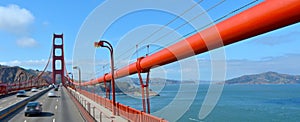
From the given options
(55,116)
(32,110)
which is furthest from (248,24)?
(32,110)

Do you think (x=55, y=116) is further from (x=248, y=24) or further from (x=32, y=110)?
(x=248, y=24)

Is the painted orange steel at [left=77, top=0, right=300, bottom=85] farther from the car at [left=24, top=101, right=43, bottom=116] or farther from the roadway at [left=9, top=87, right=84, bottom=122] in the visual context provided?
the car at [left=24, top=101, right=43, bottom=116]

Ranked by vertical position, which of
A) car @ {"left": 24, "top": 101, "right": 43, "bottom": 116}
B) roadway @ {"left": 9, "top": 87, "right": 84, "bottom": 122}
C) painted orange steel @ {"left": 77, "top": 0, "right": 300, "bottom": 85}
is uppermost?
painted orange steel @ {"left": 77, "top": 0, "right": 300, "bottom": 85}

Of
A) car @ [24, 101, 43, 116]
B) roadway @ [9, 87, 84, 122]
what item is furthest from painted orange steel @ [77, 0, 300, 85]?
car @ [24, 101, 43, 116]

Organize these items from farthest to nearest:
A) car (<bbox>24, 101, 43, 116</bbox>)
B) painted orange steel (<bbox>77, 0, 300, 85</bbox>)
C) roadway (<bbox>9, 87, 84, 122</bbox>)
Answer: car (<bbox>24, 101, 43, 116</bbox>) → roadway (<bbox>9, 87, 84, 122</bbox>) → painted orange steel (<bbox>77, 0, 300, 85</bbox>)

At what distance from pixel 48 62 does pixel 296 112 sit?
119 m

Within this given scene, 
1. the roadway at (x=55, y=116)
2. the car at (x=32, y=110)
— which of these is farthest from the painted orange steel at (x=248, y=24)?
the car at (x=32, y=110)

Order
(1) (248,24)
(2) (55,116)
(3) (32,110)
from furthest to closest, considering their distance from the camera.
→ (3) (32,110) < (2) (55,116) < (1) (248,24)

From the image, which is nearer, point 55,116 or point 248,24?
point 248,24

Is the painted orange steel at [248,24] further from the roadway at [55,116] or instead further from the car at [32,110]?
the car at [32,110]

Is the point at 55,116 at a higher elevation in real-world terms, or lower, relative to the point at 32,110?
lower

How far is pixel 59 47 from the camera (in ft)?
449

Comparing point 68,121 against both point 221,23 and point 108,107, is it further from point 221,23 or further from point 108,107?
point 221,23

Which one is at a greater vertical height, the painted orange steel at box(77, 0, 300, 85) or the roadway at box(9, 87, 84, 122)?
the painted orange steel at box(77, 0, 300, 85)
